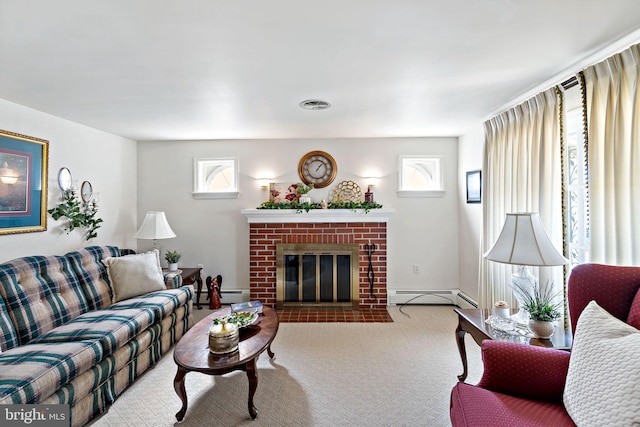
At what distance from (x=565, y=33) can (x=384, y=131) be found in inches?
87.6

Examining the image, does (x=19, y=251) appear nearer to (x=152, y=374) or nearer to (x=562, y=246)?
(x=152, y=374)

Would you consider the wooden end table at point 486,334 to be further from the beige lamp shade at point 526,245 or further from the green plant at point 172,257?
the green plant at point 172,257

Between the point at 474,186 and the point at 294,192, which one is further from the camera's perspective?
the point at 294,192

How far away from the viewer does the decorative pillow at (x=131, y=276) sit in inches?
115

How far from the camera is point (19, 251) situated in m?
2.68

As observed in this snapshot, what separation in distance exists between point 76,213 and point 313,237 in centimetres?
272

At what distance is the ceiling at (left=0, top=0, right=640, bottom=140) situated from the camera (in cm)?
146

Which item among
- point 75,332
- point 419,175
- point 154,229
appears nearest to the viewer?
point 75,332

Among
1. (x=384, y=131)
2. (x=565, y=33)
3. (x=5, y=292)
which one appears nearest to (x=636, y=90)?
(x=565, y=33)

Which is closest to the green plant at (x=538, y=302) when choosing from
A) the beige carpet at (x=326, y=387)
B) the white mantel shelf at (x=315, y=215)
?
the beige carpet at (x=326, y=387)

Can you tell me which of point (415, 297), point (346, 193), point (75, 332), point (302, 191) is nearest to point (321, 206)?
point (302, 191)

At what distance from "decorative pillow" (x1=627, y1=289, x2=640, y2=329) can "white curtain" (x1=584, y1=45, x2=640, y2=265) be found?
53cm

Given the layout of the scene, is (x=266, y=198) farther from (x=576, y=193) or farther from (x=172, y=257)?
(x=576, y=193)

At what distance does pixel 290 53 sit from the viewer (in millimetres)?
1872
